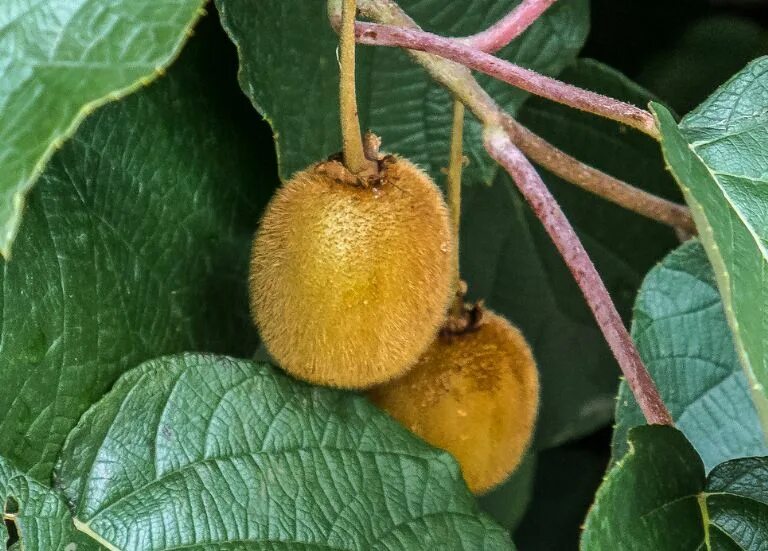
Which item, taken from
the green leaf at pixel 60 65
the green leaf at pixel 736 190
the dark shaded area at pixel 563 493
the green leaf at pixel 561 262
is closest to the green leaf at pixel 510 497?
the green leaf at pixel 561 262

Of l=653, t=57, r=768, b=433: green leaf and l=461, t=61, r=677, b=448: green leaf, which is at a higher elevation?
l=653, t=57, r=768, b=433: green leaf

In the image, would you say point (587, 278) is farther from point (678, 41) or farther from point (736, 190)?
point (678, 41)

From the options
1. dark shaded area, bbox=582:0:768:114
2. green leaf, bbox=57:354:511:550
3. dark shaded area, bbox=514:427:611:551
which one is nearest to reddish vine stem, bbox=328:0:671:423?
green leaf, bbox=57:354:511:550

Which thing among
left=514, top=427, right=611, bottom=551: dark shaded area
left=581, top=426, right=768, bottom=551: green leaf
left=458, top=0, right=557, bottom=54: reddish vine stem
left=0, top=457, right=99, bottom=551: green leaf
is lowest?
left=514, top=427, right=611, bottom=551: dark shaded area

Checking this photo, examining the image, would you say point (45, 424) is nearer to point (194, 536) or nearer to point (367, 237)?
point (194, 536)

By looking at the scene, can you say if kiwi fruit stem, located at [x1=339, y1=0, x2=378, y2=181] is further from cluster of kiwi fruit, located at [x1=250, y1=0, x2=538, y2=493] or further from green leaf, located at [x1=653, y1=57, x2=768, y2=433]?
green leaf, located at [x1=653, y1=57, x2=768, y2=433]
